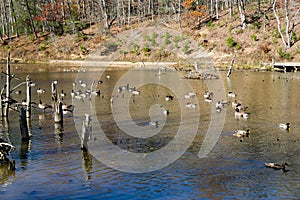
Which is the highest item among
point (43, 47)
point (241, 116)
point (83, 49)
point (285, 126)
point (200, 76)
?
point (43, 47)

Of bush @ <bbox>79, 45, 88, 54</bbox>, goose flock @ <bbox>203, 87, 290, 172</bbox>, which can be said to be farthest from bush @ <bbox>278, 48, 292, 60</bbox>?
bush @ <bbox>79, 45, 88, 54</bbox>

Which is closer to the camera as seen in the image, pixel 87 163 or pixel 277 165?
pixel 277 165

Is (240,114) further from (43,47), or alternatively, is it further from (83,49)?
(43,47)

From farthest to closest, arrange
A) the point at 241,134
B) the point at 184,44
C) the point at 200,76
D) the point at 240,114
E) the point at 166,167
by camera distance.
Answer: the point at 184,44
the point at 200,76
the point at 240,114
the point at 241,134
the point at 166,167

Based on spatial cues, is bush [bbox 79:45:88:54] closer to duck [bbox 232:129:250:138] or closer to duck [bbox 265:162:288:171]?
duck [bbox 232:129:250:138]

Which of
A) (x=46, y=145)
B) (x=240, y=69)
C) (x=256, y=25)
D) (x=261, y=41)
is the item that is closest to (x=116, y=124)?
(x=46, y=145)

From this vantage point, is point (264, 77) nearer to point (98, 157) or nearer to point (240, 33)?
point (240, 33)

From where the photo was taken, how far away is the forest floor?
77062mm

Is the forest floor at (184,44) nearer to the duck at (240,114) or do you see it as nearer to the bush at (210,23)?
the bush at (210,23)

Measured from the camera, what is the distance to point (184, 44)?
87.7m

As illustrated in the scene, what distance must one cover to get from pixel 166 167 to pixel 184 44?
68519mm

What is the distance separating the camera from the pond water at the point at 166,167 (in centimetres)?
1775

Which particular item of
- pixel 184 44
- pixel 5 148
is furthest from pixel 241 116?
pixel 184 44

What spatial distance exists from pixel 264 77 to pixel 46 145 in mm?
41498
